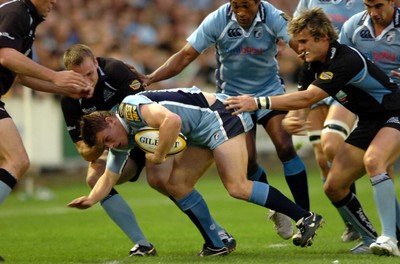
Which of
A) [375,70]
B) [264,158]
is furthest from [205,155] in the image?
[264,158]

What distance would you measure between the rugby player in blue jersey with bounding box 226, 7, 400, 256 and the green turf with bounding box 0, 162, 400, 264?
0.53 metres

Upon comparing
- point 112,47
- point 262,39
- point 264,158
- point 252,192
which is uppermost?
point 262,39

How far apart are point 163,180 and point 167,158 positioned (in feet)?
0.69

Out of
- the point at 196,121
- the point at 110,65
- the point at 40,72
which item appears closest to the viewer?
the point at 40,72

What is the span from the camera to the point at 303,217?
8.97 m

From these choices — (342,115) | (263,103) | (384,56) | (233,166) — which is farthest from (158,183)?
(384,56)

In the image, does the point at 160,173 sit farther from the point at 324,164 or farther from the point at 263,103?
the point at 324,164

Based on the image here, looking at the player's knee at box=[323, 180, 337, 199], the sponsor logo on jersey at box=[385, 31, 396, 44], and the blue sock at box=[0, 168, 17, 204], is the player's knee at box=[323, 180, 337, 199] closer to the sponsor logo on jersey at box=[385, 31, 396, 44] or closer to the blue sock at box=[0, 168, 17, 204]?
the sponsor logo on jersey at box=[385, 31, 396, 44]

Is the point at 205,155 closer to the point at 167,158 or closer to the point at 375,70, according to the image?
the point at 167,158

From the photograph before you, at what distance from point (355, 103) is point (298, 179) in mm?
1568

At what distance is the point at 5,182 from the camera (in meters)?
9.03

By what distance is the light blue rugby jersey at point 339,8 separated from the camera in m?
11.1

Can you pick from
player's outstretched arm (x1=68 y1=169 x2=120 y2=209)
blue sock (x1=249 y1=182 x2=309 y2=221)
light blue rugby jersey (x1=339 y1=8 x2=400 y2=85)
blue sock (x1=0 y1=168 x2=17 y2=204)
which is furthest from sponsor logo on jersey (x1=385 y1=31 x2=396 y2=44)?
blue sock (x1=0 y1=168 x2=17 y2=204)

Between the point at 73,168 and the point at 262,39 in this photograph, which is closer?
the point at 262,39
